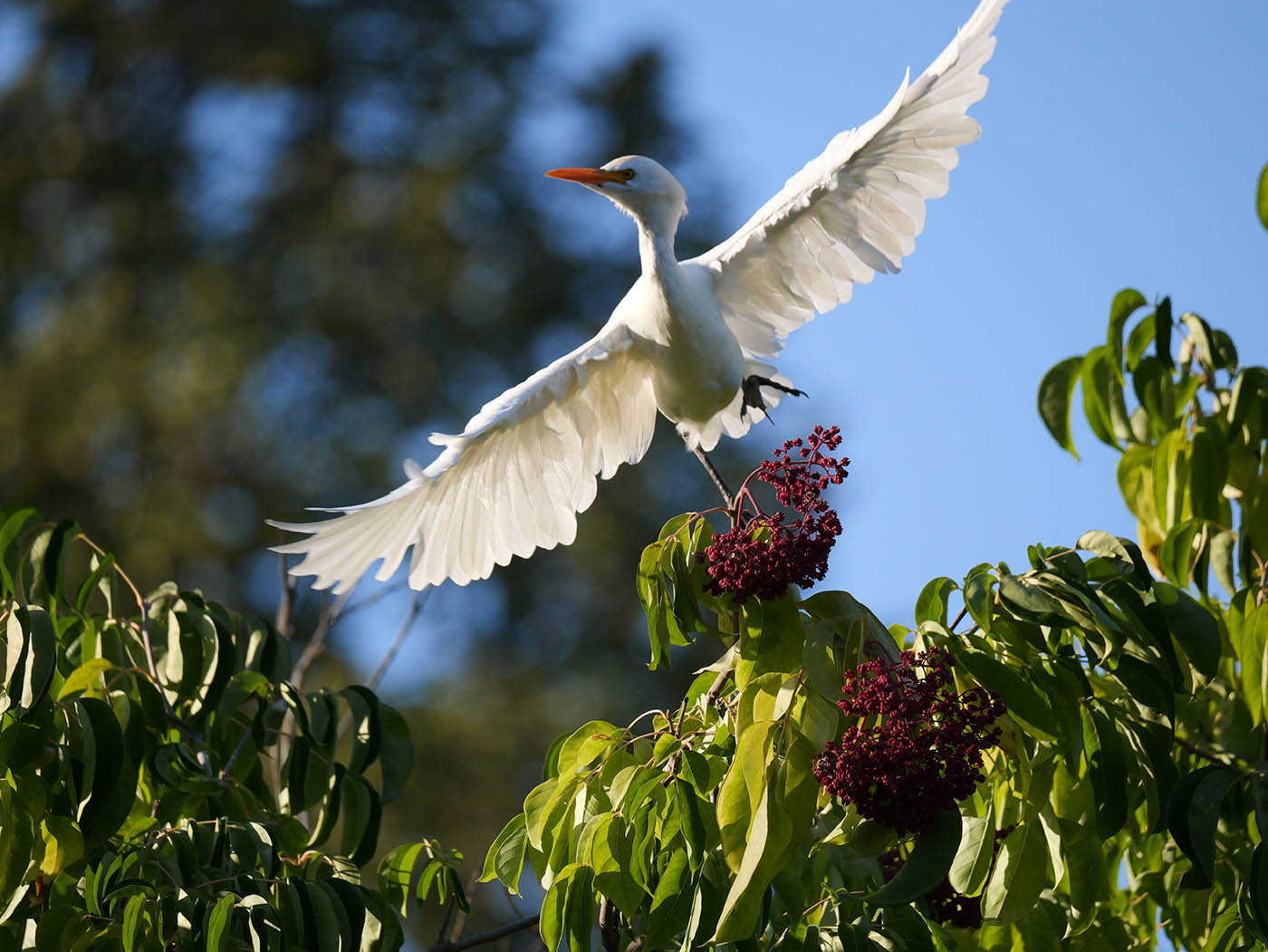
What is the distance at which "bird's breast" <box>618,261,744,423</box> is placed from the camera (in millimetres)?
3150

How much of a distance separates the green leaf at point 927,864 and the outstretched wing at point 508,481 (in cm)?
126

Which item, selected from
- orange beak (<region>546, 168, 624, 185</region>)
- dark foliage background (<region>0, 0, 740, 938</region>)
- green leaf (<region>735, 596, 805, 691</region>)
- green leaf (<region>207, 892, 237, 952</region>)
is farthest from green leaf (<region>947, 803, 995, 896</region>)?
dark foliage background (<region>0, 0, 740, 938</region>)

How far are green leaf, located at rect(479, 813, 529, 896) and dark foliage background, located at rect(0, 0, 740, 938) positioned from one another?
6.78 m

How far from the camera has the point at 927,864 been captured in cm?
179

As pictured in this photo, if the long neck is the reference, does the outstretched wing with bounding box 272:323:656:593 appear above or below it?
below

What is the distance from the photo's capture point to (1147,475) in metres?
2.95

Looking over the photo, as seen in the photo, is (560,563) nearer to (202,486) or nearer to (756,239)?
(202,486)

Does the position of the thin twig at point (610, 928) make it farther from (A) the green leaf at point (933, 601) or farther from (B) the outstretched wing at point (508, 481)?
(B) the outstretched wing at point (508, 481)

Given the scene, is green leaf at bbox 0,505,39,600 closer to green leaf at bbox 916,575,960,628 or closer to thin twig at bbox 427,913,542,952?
thin twig at bbox 427,913,542,952

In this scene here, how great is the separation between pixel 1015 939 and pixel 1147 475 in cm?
119

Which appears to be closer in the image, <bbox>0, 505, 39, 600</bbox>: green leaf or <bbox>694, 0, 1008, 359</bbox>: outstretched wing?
<bbox>0, 505, 39, 600</bbox>: green leaf

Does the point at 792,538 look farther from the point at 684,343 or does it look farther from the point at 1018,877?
the point at 684,343

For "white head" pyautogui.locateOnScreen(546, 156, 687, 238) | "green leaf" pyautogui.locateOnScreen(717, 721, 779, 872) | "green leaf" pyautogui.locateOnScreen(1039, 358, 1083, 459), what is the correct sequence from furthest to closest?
1. "white head" pyautogui.locateOnScreen(546, 156, 687, 238)
2. "green leaf" pyautogui.locateOnScreen(1039, 358, 1083, 459)
3. "green leaf" pyautogui.locateOnScreen(717, 721, 779, 872)

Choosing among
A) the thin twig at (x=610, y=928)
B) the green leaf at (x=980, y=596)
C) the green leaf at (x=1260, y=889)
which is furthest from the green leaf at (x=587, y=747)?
the green leaf at (x=1260, y=889)
